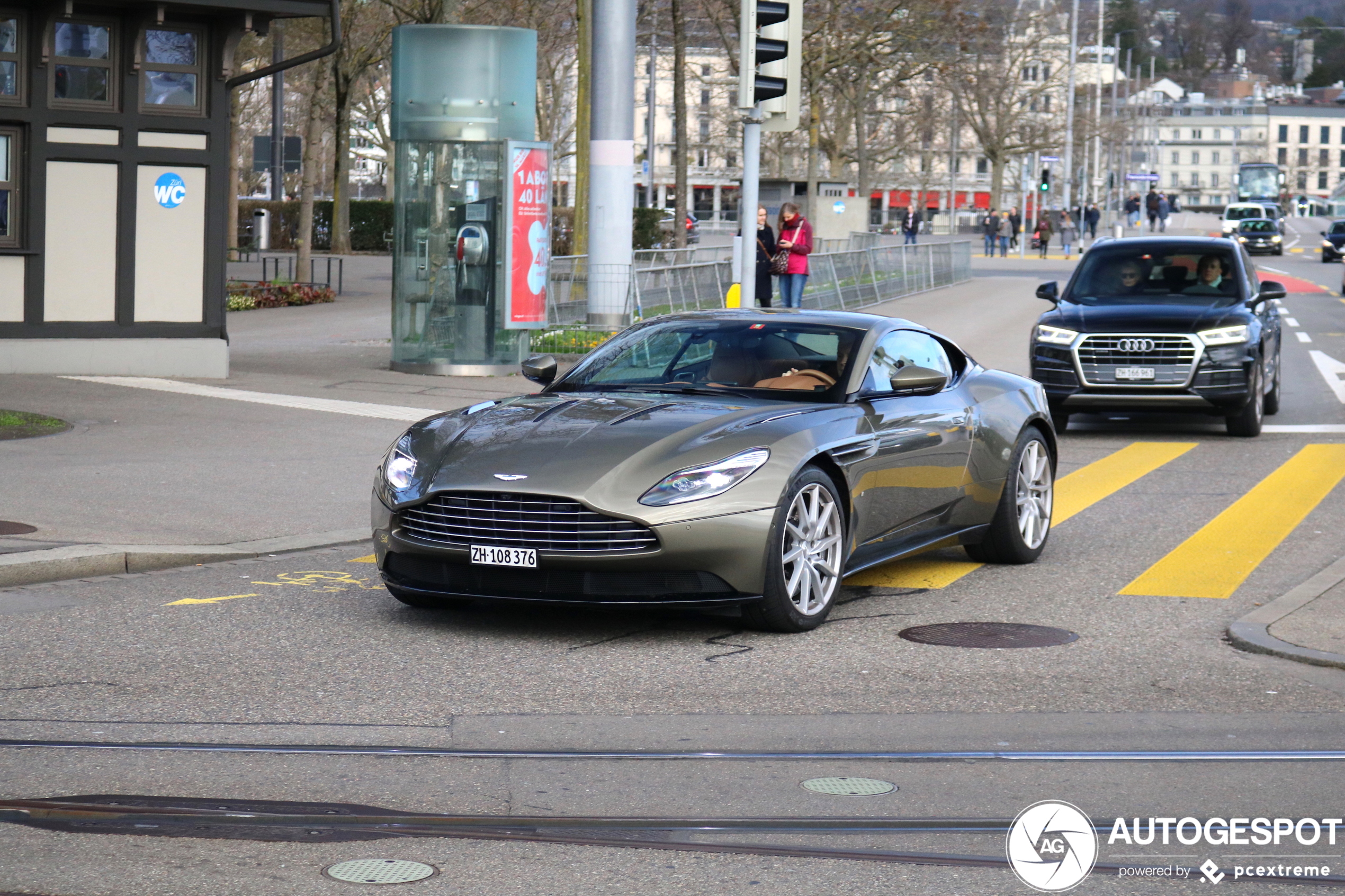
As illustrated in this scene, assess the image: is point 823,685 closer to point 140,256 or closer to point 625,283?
point 140,256

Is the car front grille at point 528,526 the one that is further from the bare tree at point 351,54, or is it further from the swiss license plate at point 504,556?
the bare tree at point 351,54

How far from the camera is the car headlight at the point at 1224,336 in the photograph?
50.9 feet

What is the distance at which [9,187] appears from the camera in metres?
17.5

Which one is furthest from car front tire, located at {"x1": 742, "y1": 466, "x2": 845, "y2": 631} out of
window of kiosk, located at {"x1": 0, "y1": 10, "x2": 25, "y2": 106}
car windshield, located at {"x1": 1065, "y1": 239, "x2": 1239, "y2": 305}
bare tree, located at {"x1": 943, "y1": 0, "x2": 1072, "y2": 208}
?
bare tree, located at {"x1": 943, "y1": 0, "x2": 1072, "y2": 208}

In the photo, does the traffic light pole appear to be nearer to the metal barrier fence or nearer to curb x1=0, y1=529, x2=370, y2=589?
the metal barrier fence

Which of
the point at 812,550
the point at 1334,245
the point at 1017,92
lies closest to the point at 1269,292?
the point at 812,550

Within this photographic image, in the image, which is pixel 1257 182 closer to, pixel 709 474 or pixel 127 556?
pixel 127 556

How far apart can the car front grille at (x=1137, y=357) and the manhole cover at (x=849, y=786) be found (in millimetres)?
10871

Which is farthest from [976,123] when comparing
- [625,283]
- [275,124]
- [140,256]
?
[140,256]

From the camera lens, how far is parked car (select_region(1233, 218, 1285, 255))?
251 ft

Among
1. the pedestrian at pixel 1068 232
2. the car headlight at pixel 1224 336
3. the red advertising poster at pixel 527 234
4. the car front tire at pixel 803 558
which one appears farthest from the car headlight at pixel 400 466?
the pedestrian at pixel 1068 232

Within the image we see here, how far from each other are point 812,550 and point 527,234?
12.3 m

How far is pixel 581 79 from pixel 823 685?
26.8 m

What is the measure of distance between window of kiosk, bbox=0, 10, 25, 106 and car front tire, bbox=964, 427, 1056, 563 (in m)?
11.5
